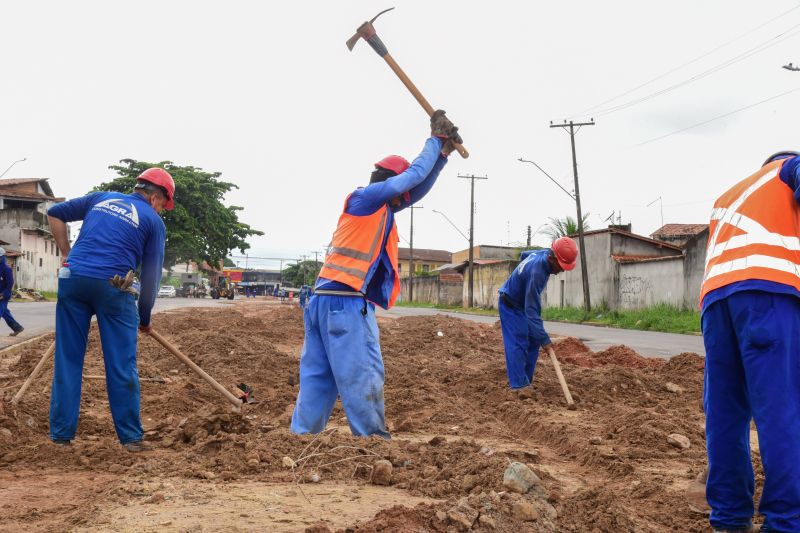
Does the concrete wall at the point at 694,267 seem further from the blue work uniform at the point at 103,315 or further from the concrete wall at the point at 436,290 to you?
the concrete wall at the point at 436,290

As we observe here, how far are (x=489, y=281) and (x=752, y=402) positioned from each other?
4326cm

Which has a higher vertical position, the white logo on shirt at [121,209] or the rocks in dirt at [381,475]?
the white logo on shirt at [121,209]

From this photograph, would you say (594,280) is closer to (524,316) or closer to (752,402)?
(524,316)

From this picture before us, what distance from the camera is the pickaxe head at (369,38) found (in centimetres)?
538

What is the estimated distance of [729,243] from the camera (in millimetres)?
3100

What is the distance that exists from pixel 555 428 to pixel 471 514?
3.14 meters

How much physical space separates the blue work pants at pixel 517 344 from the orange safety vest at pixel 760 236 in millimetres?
4269

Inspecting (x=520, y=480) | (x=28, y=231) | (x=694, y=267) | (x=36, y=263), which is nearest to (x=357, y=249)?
(x=520, y=480)

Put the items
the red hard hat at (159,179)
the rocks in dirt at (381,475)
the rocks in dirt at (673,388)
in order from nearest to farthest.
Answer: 1. the rocks in dirt at (381,475)
2. the red hard hat at (159,179)
3. the rocks in dirt at (673,388)

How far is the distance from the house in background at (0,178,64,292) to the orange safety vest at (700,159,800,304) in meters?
52.2

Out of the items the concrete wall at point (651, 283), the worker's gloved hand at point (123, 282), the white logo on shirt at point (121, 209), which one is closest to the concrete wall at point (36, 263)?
the concrete wall at point (651, 283)

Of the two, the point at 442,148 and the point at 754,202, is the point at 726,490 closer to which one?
the point at 754,202

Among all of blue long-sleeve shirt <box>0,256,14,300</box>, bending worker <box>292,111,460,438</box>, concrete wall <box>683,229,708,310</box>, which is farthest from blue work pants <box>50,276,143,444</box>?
concrete wall <box>683,229,708,310</box>

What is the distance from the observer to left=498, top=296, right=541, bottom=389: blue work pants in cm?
745
